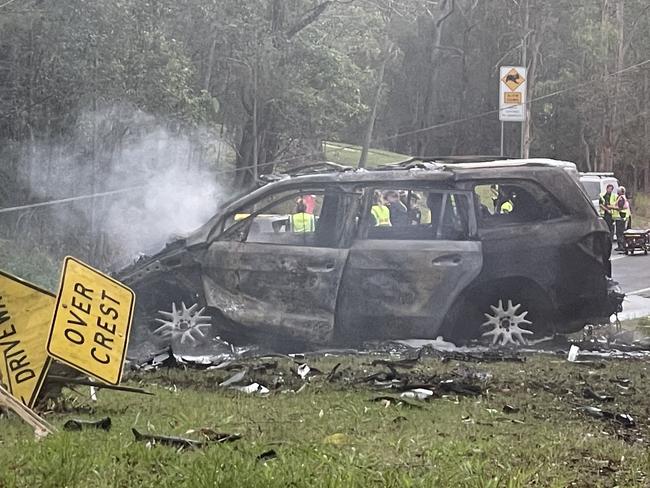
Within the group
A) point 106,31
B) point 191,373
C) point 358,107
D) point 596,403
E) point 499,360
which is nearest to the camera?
point 596,403

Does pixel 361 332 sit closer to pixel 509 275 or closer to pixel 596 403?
pixel 509 275

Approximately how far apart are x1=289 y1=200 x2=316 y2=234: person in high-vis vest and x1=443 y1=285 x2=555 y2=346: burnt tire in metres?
1.72

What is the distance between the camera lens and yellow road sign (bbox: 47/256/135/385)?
243 inches

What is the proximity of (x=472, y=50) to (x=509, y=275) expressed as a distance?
44.7 ft

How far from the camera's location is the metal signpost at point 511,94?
15.3 meters

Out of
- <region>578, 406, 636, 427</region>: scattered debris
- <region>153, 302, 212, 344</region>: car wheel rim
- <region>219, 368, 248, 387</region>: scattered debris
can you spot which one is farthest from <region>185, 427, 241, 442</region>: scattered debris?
<region>153, 302, 212, 344</region>: car wheel rim

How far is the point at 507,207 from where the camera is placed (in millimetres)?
10555

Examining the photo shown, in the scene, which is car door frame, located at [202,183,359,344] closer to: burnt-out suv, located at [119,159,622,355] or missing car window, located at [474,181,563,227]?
burnt-out suv, located at [119,159,622,355]

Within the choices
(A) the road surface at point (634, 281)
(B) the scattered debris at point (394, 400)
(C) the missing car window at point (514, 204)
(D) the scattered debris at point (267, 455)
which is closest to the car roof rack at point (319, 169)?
(C) the missing car window at point (514, 204)

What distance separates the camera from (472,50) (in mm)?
22953

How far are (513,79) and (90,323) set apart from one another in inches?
421

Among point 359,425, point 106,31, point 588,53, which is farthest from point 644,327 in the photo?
point 588,53

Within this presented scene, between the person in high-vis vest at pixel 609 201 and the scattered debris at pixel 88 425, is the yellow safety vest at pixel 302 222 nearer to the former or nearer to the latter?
the scattered debris at pixel 88 425

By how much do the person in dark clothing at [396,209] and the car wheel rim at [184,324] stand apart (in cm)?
207
